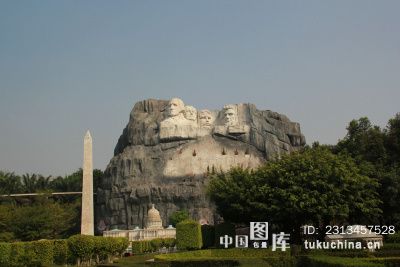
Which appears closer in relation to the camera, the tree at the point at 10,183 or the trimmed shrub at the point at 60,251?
the trimmed shrub at the point at 60,251

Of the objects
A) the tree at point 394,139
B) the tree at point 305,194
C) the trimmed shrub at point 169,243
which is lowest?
the trimmed shrub at point 169,243

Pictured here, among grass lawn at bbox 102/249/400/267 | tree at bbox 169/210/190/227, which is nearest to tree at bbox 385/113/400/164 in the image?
grass lawn at bbox 102/249/400/267

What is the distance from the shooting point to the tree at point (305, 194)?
108 feet

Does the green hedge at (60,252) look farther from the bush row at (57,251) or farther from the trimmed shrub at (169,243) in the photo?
the trimmed shrub at (169,243)

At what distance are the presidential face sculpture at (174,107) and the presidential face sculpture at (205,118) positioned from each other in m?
3.27

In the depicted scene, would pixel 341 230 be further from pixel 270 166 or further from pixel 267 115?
pixel 267 115

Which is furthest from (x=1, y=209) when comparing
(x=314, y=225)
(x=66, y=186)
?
(x=314, y=225)

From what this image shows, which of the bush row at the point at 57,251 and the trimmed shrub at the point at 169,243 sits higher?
the bush row at the point at 57,251

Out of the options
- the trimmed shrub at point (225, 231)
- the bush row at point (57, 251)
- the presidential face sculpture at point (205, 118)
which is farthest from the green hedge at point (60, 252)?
the presidential face sculpture at point (205, 118)

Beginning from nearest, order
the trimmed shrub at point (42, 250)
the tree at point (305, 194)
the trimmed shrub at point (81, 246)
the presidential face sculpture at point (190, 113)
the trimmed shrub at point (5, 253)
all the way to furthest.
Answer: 1. the trimmed shrub at point (5, 253)
2. the trimmed shrub at point (42, 250)
3. the trimmed shrub at point (81, 246)
4. the tree at point (305, 194)
5. the presidential face sculpture at point (190, 113)

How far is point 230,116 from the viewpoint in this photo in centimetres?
8212

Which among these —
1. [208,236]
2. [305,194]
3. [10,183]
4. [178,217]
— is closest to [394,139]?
[305,194]

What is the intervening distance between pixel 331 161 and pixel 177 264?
574 inches

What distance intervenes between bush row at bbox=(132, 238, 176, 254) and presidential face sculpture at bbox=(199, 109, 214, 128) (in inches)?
1307
